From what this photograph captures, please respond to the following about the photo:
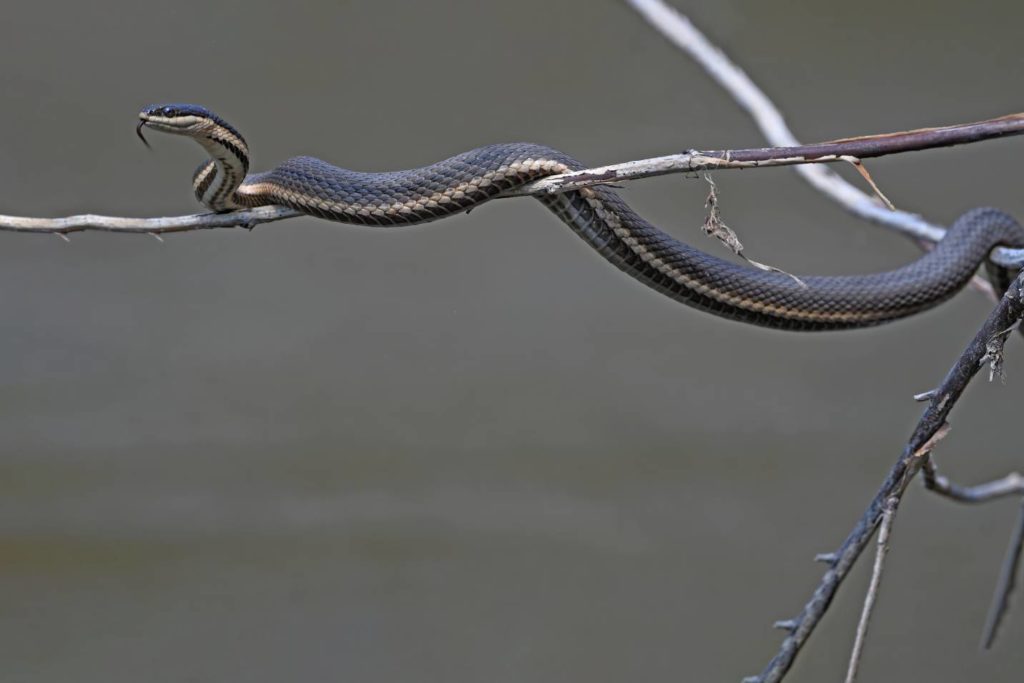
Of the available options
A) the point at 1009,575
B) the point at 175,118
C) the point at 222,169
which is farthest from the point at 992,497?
the point at 175,118

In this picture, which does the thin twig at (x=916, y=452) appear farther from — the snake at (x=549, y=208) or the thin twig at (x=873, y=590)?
the snake at (x=549, y=208)

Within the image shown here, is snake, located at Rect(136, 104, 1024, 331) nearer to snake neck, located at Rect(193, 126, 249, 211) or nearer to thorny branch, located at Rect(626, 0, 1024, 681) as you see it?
snake neck, located at Rect(193, 126, 249, 211)

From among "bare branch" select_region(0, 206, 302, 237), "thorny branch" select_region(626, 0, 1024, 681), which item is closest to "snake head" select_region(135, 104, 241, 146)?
"bare branch" select_region(0, 206, 302, 237)

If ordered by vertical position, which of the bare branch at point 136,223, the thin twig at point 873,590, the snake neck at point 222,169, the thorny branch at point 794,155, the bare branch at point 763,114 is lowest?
the thin twig at point 873,590

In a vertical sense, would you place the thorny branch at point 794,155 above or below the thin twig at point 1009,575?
above

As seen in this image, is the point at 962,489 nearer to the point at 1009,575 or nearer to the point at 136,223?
the point at 1009,575

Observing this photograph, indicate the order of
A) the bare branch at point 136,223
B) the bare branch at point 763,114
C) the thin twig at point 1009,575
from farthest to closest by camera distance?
1. the bare branch at point 763,114
2. the thin twig at point 1009,575
3. the bare branch at point 136,223

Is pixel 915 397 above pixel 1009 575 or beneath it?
above

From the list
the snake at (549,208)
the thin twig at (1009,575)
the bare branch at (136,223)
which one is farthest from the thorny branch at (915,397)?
the bare branch at (136,223)
